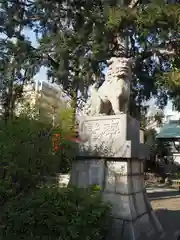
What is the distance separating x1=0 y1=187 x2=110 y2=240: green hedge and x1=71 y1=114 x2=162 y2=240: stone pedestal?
660 millimetres

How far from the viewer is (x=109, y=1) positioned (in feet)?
34.8

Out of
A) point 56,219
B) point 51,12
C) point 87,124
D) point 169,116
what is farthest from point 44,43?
point 169,116

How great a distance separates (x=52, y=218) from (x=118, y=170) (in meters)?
1.45

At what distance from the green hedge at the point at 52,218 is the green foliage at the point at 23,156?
0.66ft

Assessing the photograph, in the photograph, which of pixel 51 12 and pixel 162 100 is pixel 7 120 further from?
pixel 51 12

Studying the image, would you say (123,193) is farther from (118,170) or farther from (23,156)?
(23,156)

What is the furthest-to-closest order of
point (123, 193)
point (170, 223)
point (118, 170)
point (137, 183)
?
1. point (170, 223)
2. point (137, 183)
3. point (118, 170)
4. point (123, 193)

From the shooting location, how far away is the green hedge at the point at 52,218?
282cm

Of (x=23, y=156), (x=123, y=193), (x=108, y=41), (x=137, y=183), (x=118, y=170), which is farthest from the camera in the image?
(x=108, y=41)

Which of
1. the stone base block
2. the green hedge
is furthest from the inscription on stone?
the green hedge

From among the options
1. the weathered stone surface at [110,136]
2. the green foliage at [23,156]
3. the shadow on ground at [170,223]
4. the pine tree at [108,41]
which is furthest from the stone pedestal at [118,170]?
the pine tree at [108,41]

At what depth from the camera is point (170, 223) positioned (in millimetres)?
4949

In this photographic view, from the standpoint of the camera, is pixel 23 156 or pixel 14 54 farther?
pixel 14 54

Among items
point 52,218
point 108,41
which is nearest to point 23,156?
point 52,218
